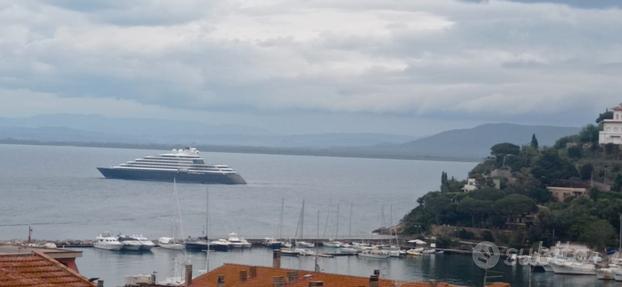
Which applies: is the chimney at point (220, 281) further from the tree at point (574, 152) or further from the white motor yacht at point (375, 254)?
the tree at point (574, 152)

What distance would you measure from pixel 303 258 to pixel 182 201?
1929 inches

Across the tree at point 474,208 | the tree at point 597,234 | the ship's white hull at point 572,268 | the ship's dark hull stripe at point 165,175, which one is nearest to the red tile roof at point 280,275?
the ship's white hull at point 572,268

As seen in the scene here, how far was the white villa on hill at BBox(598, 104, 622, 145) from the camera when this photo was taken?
3679 inches

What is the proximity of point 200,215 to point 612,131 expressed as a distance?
31.3 m

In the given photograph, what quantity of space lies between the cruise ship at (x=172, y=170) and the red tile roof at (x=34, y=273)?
5608 inches

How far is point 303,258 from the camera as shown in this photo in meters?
69.1

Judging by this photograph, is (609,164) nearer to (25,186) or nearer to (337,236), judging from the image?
(337,236)

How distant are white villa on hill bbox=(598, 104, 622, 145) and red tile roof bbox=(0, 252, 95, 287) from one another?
3370 inches

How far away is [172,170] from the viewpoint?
154 metres

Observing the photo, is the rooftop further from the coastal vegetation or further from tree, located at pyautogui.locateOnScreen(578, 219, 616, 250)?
the coastal vegetation

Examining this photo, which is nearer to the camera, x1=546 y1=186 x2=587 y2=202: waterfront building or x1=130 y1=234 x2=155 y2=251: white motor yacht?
x1=130 y1=234 x2=155 y2=251: white motor yacht

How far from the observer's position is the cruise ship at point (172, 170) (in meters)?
154

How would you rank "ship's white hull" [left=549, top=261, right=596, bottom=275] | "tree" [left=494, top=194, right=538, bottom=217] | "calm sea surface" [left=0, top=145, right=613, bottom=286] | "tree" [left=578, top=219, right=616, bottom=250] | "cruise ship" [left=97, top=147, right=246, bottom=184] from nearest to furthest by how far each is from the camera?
"calm sea surface" [left=0, top=145, right=613, bottom=286], "ship's white hull" [left=549, top=261, right=596, bottom=275], "tree" [left=578, top=219, right=616, bottom=250], "tree" [left=494, top=194, right=538, bottom=217], "cruise ship" [left=97, top=147, right=246, bottom=184]

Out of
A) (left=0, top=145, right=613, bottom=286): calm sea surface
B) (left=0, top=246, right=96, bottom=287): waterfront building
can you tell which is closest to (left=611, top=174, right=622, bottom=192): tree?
(left=0, top=145, right=613, bottom=286): calm sea surface
